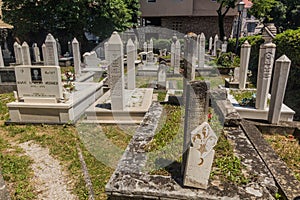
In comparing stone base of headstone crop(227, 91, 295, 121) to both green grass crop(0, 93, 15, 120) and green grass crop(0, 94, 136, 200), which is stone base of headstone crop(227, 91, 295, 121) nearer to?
green grass crop(0, 94, 136, 200)

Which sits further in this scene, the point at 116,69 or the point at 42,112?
the point at 42,112

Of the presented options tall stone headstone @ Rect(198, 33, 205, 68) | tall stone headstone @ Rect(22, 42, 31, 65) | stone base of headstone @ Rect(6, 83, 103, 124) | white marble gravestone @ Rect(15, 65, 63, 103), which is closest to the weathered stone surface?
stone base of headstone @ Rect(6, 83, 103, 124)

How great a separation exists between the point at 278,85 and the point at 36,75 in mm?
6012

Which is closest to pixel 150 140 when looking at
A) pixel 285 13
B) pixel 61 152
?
pixel 61 152

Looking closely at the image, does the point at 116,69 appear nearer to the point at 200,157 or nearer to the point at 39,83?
the point at 39,83

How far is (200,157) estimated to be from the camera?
243 cm

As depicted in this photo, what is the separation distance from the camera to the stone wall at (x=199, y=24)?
2870cm

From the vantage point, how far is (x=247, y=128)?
469cm

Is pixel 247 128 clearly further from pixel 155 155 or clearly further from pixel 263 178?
pixel 155 155

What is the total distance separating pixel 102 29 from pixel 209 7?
15.0 meters

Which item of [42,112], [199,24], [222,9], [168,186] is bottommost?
[42,112]

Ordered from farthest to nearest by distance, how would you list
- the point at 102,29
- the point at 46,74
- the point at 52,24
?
the point at 102,29
the point at 52,24
the point at 46,74

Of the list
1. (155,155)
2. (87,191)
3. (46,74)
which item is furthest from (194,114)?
(46,74)

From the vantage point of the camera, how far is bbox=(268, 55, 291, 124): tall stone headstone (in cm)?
499
